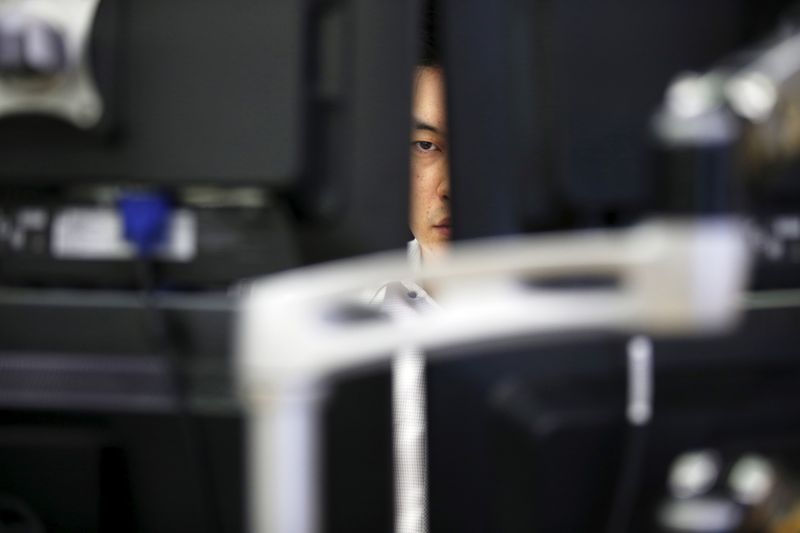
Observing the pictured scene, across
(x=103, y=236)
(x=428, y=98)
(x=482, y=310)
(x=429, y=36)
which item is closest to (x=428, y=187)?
(x=428, y=98)

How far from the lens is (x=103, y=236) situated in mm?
490

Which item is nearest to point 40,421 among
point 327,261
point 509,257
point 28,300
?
point 28,300

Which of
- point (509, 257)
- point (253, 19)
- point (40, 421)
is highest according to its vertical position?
point (253, 19)

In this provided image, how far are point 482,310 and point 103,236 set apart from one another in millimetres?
244

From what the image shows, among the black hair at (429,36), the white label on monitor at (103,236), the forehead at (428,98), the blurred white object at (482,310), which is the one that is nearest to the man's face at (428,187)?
the forehead at (428,98)

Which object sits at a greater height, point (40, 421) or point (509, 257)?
point (509, 257)

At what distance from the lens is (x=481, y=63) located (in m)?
0.48

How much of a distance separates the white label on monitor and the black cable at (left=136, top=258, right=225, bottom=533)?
15 millimetres

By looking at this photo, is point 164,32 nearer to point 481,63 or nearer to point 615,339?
point 481,63

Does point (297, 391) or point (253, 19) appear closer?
point (297, 391)

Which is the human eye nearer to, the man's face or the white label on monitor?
the man's face

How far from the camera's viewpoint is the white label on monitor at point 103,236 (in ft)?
1.60

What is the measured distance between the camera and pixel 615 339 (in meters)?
0.47

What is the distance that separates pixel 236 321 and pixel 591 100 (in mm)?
218
